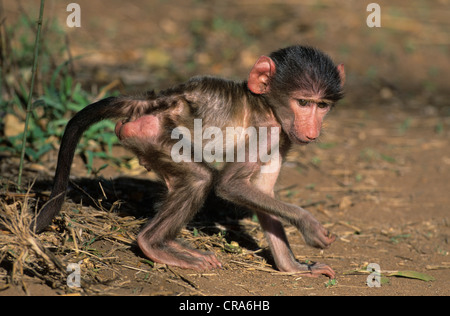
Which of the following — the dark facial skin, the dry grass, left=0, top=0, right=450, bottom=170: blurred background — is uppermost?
left=0, top=0, right=450, bottom=170: blurred background

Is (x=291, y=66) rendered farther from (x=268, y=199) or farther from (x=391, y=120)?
(x=391, y=120)

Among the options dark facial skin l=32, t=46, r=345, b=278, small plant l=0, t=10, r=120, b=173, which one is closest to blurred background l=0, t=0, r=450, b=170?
small plant l=0, t=10, r=120, b=173

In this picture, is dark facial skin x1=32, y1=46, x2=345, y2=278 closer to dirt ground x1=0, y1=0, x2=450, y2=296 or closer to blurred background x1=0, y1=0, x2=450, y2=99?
A: dirt ground x1=0, y1=0, x2=450, y2=296

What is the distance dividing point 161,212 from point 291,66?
48.6 inches

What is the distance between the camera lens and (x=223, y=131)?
4.12 m

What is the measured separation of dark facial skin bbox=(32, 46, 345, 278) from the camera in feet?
12.7

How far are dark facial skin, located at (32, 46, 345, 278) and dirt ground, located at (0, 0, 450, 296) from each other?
19cm

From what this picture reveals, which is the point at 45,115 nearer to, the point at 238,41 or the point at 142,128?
the point at 142,128

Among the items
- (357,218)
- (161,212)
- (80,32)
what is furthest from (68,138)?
(80,32)

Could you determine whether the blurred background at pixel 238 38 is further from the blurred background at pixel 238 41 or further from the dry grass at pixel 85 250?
the dry grass at pixel 85 250

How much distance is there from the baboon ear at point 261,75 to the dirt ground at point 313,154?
1.01 meters

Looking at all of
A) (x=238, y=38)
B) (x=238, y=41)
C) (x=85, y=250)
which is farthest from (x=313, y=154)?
(x=238, y=38)

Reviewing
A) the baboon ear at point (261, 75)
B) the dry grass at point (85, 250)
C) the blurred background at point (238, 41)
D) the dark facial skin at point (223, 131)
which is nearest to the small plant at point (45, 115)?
the blurred background at point (238, 41)

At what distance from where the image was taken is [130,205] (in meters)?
4.79
